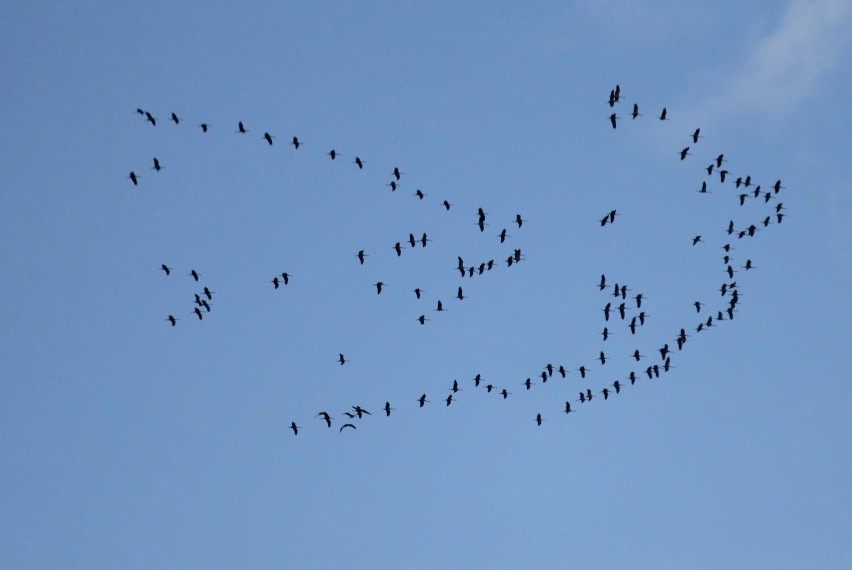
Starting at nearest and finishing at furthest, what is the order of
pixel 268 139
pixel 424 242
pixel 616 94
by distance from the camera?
pixel 616 94 < pixel 268 139 < pixel 424 242

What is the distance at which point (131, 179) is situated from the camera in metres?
104

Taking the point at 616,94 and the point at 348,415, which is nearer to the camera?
the point at 616,94

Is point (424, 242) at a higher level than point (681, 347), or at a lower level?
higher

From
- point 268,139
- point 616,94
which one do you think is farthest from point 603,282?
point 268,139

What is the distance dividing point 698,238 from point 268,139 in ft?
99.1

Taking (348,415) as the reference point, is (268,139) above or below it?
above

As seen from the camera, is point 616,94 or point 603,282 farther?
point 603,282

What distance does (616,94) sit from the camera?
314 feet

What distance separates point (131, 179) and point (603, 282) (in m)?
32.3

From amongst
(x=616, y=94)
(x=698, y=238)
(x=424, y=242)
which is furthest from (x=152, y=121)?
(x=698, y=238)

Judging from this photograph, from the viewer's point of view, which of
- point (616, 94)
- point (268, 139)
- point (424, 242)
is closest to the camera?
point (616, 94)

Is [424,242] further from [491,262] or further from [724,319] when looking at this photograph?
[724,319]

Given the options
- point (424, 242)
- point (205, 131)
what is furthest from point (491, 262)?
point (205, 131)

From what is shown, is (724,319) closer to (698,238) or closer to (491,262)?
(698,238)
